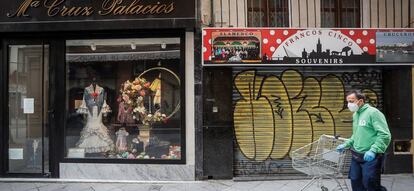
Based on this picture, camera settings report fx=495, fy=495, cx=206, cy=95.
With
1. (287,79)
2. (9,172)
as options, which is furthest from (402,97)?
(9,172)

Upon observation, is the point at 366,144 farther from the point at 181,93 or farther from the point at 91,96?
the point at 91,96

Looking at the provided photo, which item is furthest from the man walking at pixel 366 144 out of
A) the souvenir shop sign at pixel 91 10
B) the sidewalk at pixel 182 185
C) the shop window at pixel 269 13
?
the souvenir shop sign at pixel 91 10

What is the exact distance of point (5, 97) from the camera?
9.55m

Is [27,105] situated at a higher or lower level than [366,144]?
higher

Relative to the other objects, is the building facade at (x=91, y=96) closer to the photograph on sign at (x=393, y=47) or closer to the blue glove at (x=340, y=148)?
the blue glove at (x=340, y=148)

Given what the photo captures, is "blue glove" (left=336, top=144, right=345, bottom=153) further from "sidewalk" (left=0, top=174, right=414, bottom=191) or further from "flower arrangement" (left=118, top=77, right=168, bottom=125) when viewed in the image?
"flower arrangement" (left=118, top=77, right=168, bottom=125)

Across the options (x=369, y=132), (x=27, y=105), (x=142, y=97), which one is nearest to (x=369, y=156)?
(x=369, y=132)

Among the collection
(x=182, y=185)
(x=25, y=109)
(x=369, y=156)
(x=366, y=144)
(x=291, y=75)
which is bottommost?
(x=182, y=185)

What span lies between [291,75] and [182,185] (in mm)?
2916

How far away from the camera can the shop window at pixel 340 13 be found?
9.73 metres

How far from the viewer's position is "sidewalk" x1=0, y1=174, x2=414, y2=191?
8.55 m

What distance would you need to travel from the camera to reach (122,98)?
9.51 metres

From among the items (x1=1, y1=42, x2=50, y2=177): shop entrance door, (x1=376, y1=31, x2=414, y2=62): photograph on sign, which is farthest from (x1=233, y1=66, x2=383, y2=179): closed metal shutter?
(x1=1, y1=42, x2=50, y2=177): shop entrance door

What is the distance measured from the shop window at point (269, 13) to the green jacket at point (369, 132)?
3.51m
